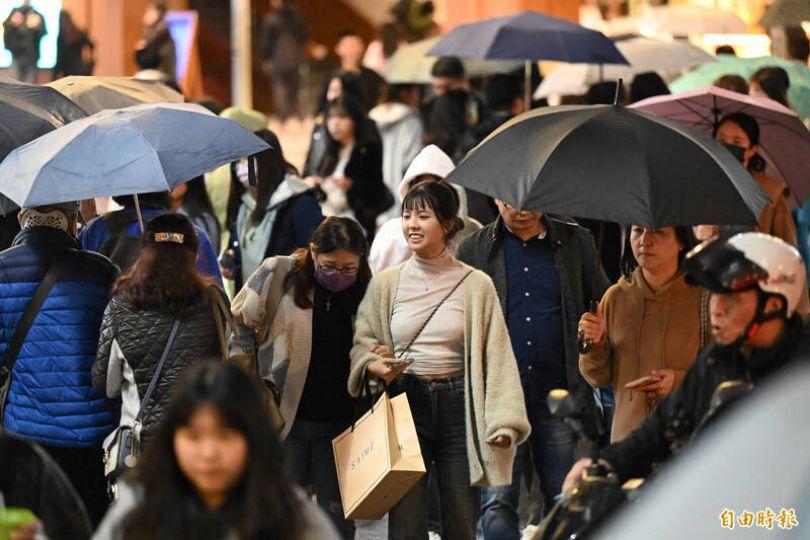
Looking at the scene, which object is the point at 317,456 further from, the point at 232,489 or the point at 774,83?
the point at 774,83

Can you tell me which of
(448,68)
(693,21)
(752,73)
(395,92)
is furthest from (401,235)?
(693,21)

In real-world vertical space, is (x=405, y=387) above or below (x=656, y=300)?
below

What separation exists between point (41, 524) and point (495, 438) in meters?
2.80

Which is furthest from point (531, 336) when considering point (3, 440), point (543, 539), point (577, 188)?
point (3, 440)

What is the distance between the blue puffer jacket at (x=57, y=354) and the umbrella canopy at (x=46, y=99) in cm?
158

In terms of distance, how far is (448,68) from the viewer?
15039 millimetres

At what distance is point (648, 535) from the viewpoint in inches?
210

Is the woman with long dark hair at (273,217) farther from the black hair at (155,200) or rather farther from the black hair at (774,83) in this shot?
the black hair at (774,83)

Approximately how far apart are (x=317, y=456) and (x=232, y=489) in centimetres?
326

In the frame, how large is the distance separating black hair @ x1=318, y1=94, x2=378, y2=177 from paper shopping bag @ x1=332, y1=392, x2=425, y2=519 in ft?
16.3

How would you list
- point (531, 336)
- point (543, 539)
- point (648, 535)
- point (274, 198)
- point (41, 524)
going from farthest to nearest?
1. point (274, 198)
2. point (531, 336)
3. point (543, 539)
4. point (41, 524)
5. point (648, 535)

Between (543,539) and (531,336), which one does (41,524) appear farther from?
(531,336)

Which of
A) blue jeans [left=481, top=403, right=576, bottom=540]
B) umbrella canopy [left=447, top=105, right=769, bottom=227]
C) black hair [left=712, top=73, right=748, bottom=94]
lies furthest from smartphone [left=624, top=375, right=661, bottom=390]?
black hair [left=712, top=73, right=748, bottom=94]

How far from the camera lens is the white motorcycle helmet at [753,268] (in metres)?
6.42
